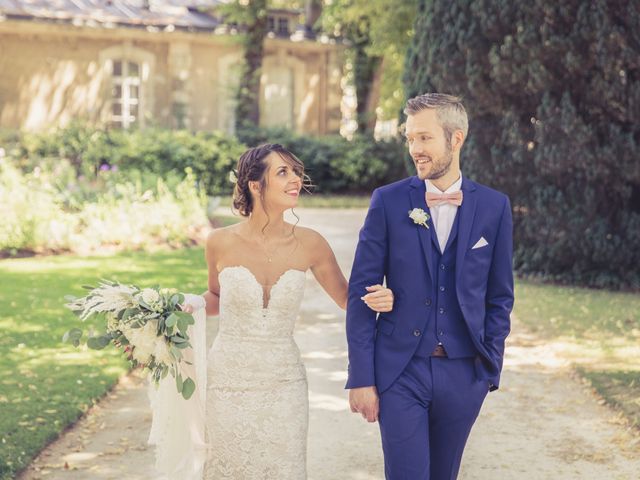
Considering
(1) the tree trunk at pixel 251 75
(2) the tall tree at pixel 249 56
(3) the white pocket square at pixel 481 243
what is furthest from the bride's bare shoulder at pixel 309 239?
(1) the tree trunk at pixel 251 75

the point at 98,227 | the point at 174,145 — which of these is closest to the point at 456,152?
the point at 98,227

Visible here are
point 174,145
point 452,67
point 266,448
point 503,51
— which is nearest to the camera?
point 266,448

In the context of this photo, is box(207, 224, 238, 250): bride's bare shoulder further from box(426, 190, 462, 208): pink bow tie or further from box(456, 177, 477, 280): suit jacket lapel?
box(456, 177, 477, 280): suit jacket lapel

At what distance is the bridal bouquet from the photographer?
12.5ft

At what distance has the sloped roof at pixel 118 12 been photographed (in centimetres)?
2384

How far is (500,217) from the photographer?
12.2 ft

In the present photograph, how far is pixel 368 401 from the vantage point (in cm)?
360

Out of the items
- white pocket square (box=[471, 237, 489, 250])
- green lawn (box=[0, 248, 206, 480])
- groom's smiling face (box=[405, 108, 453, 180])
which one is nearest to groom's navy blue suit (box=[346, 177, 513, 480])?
white pocket square (box=[471, 237, 489, 250])

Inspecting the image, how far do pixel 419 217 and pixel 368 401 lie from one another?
26.4 inches

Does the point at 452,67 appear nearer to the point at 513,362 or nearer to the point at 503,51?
the point at 503,51

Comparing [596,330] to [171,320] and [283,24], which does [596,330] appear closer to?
[171,320]

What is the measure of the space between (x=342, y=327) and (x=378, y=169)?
1469 centimetres

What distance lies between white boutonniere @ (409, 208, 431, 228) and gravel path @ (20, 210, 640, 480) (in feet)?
7.14

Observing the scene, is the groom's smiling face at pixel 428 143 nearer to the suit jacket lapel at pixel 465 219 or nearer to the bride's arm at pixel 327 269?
the suit jacket lapel at pixel 465 219
